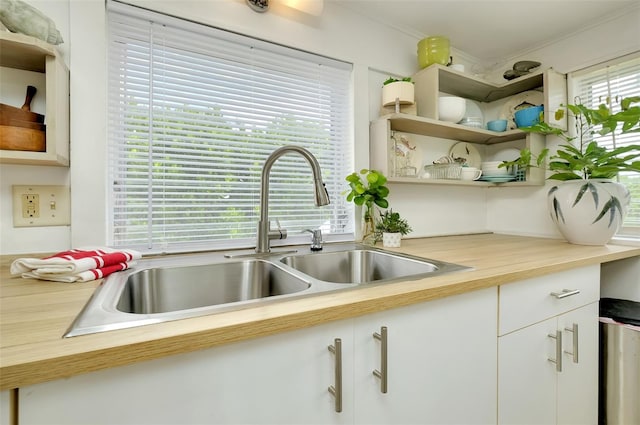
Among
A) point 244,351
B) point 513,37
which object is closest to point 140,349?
point 244,351

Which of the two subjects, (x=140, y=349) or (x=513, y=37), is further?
(x=513, y=37)

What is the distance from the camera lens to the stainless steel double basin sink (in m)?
0.68

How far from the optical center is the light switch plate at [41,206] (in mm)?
960

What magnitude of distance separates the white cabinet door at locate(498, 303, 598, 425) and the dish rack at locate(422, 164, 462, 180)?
849mm

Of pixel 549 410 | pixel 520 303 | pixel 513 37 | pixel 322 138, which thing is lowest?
pixel 549 410

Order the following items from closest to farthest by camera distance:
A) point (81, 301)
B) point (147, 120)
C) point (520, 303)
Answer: point (81, 301) < point (520, 303) < point (147, 120)

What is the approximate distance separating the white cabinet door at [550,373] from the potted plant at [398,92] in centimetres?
114

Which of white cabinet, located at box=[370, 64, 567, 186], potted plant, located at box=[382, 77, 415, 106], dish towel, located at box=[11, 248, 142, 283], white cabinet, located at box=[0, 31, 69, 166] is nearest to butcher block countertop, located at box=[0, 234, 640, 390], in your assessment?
dish towel, located at box=[11, 248, 142, 283]

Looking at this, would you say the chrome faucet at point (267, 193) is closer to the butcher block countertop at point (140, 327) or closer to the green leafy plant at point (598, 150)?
the butcher block countertop at point (140, 327)

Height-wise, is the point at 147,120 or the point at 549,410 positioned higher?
the point at 147,120

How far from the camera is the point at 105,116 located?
1.04m

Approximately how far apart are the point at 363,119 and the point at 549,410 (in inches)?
56.2

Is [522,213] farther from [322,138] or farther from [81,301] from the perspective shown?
[81,301]

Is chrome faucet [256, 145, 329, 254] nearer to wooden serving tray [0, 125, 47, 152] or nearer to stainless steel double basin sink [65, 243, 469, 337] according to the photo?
stainless steel double basin sink [65, 243, 469, 337]
